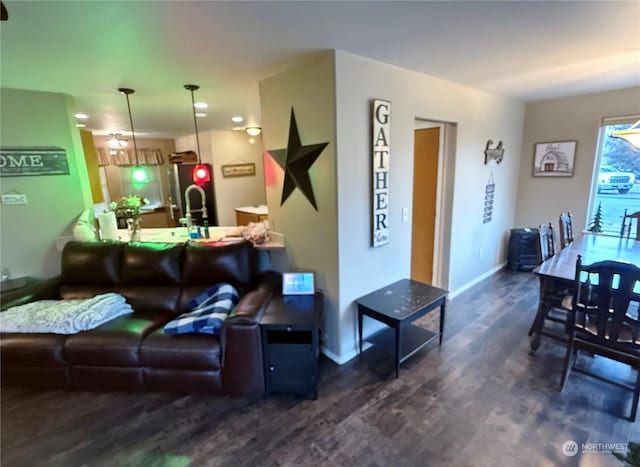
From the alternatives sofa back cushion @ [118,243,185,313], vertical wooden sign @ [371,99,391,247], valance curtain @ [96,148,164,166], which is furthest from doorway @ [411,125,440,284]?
valance curtain @ [96,148,164,166]

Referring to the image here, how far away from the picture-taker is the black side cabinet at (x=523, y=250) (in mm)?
4559

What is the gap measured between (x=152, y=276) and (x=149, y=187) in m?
6.08

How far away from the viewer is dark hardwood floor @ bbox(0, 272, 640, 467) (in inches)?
72.0

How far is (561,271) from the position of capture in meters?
2.53

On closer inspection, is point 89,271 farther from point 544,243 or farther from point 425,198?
point 544,243

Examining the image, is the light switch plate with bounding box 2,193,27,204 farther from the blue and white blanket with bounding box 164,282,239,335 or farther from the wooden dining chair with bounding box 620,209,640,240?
the wooden dining chair with bounding box 620,209,640,240

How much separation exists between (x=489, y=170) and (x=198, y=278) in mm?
3785

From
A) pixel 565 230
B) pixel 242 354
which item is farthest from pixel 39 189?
pixel 565 230

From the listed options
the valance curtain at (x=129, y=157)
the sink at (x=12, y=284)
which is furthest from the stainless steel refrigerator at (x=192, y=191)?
the sink at (x=12, y=284)

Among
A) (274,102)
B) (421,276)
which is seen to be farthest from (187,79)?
(421,276)

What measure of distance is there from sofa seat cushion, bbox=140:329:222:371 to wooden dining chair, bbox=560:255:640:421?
2.55 meters

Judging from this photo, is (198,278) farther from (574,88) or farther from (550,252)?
(574,88)

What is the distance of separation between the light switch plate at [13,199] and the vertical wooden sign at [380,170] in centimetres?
341

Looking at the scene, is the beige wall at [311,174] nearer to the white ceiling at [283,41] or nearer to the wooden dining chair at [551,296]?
the white ceiling at [283,41]
